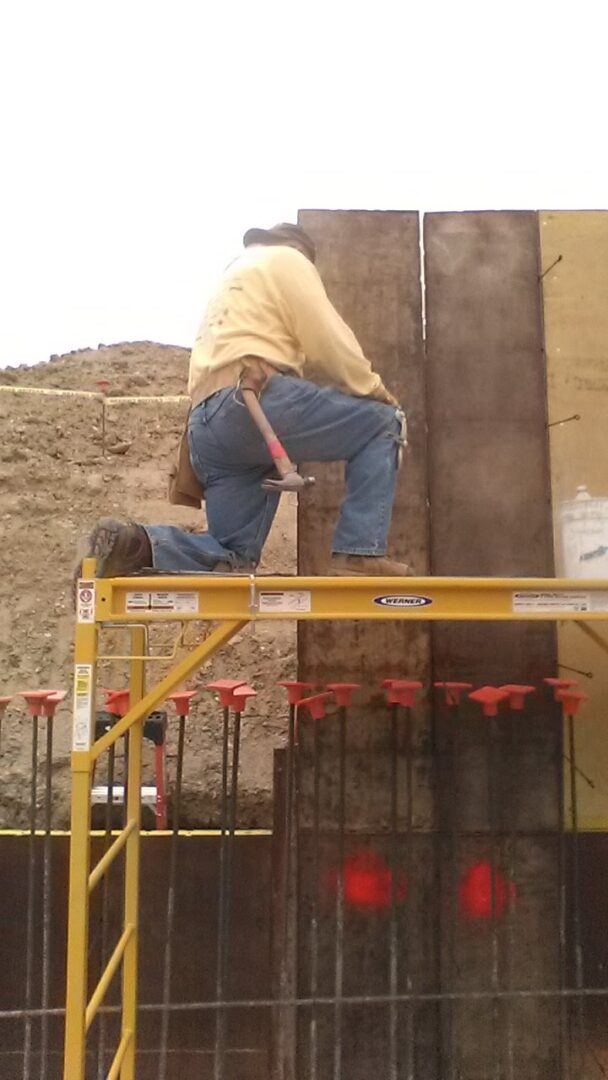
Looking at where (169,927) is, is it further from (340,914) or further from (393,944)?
(393,944)

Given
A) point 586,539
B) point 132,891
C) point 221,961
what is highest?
point 586,539

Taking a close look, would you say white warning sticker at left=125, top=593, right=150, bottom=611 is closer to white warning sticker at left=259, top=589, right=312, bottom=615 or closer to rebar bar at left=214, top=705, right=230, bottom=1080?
white warning sticker at left=259, top=589, right=312, bottom=615

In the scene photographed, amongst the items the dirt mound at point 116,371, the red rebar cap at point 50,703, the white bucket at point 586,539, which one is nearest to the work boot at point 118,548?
the red rebar cap at point 50,703

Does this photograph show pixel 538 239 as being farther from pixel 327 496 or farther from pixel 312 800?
pixel 312 800

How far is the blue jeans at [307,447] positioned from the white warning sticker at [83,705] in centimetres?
57

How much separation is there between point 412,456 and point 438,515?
1.12ft

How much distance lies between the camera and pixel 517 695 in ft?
13.2

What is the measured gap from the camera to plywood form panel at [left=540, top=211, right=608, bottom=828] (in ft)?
14.7

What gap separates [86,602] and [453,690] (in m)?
2.02

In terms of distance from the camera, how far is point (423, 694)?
4.43 metres

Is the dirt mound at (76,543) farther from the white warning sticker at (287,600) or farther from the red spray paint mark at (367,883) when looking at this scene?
the white warning sticker at (287,600)

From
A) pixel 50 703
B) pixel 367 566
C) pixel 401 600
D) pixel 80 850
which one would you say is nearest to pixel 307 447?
pixel 367 566

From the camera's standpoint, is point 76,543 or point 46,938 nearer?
point 46,938

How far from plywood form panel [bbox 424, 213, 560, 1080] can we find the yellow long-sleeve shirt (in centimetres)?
126
